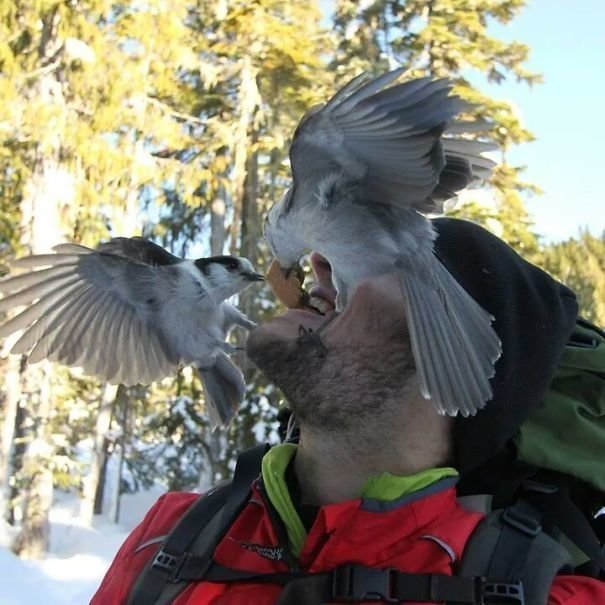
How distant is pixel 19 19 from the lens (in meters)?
8.25

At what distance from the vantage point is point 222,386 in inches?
131

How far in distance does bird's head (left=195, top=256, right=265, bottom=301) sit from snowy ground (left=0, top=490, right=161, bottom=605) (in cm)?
419

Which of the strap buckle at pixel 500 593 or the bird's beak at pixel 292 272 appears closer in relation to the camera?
the strap buckle at pixel 500 593

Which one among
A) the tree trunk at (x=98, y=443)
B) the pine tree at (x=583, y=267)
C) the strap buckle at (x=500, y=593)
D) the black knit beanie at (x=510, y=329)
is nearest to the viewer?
the strap buckle at (x=500, y=593)

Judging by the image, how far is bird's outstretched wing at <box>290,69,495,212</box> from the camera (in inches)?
66.8

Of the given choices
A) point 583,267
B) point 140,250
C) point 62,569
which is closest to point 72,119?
point 62,569

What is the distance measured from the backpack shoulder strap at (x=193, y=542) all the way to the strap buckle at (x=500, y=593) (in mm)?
574

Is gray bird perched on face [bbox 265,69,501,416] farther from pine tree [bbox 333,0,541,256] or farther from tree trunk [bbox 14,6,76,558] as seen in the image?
pine tree [bbox 333,0,541,256]

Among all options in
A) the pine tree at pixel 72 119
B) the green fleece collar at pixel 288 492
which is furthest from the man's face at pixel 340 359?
the pine tree at pixel 72 119

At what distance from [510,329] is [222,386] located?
69.6 inches

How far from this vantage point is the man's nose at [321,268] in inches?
83.7

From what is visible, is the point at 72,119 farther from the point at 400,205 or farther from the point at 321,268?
the point at 400,205

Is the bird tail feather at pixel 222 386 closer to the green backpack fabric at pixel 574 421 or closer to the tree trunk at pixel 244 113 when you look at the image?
the green backpack fabric at pixel 574 421

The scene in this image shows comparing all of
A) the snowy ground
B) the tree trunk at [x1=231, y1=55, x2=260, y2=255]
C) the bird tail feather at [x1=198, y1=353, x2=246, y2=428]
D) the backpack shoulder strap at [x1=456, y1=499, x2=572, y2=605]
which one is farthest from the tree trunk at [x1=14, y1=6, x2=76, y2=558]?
the backpack shoulder strap at [x1=456, y1=499, x2=572, y2=605]
